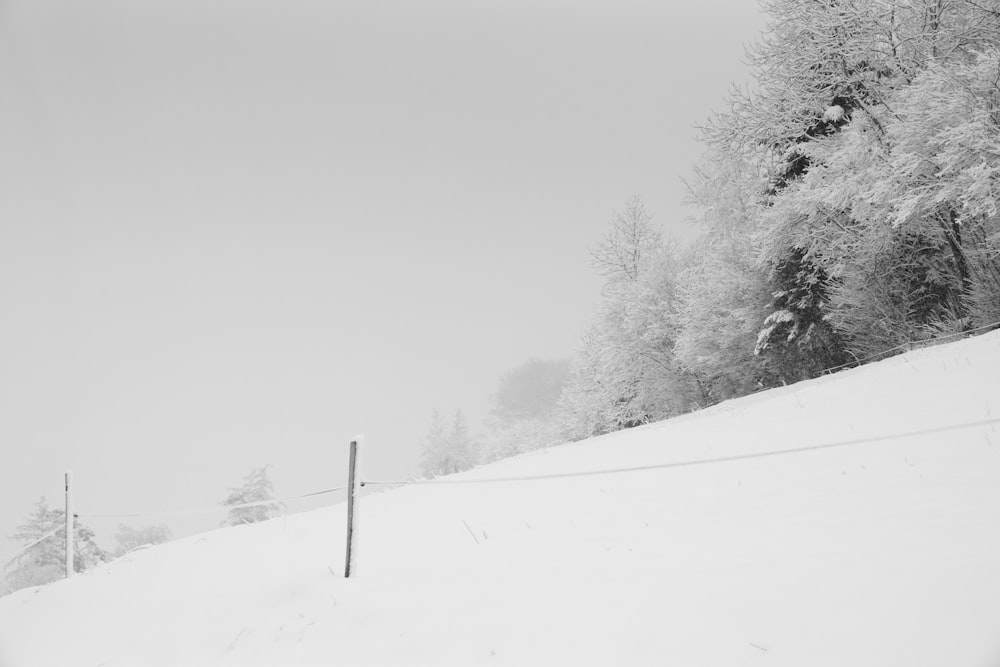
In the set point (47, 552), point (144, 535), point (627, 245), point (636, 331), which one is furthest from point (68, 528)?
point (144, 535)

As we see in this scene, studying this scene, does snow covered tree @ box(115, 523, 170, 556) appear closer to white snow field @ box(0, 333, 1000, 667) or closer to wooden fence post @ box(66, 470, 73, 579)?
wooden fence post @ box(66, 470, 73, 579)

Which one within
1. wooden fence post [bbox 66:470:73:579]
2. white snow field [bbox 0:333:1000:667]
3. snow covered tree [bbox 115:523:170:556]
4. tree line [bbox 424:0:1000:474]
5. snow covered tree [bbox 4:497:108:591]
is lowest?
snow covered tree [bbox 115:523:170:556]

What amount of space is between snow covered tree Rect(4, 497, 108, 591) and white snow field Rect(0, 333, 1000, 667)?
1761 centimetres

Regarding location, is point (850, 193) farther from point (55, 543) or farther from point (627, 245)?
point (55, 543)

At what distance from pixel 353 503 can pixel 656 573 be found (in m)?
3.21

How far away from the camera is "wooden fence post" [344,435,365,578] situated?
541 centimetres

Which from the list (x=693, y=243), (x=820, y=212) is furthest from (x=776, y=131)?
(x=693, y=243)

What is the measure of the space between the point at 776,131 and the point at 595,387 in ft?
60.8

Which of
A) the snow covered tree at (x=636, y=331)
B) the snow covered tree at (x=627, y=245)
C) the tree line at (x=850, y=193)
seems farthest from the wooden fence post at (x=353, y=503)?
the snow covered tree at (x=627, y=245)

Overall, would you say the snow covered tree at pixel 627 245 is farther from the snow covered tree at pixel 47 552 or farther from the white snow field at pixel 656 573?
the snow covered tree at pixel 47 552

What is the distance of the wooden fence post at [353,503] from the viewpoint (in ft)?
17.8

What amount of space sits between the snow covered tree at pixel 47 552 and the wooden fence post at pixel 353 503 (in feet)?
69.7

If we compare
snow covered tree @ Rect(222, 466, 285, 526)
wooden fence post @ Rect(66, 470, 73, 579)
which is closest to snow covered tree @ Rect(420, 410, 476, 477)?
snow covered tree @ Rect(222, 466, 285, 526)

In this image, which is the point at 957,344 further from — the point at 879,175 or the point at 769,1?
the point at 769,1
